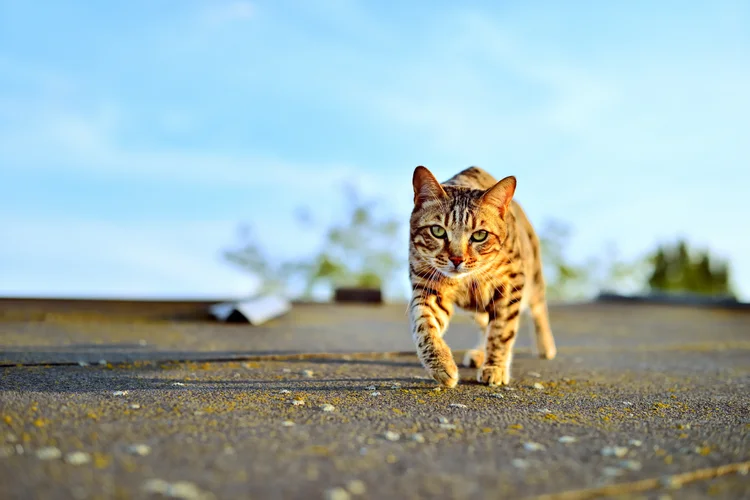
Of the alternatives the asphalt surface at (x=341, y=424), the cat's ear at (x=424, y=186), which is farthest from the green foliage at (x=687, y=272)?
the cat's ear at (x=424, y=186)

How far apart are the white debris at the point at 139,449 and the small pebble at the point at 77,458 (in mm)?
132

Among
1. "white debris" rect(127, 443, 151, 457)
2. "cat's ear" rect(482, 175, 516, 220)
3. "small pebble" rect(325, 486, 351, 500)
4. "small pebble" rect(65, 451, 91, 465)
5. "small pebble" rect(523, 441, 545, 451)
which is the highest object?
"cat's ear" rect(482, 175, 516, 220)

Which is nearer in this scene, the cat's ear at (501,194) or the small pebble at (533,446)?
the small pebble at (533,446)

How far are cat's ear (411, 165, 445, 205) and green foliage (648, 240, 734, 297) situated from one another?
1434 cm

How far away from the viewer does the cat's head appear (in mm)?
3557

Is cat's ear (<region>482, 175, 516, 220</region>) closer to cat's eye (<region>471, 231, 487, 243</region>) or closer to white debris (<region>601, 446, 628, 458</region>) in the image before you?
cat's eye (<region>471, 231, 487, 243</region>)

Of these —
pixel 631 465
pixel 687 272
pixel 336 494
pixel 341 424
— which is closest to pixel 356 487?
pixel 336 494

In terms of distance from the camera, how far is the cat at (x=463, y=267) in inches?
140

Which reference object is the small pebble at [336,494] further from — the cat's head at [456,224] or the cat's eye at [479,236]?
the cat's eye at [479,236]

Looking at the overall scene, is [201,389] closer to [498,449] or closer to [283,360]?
[283,360]

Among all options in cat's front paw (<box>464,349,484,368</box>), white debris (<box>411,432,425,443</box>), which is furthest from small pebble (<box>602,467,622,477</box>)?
cat's front paw (<box>464,349,484,368</box>)

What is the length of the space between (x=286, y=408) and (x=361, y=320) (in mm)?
5267

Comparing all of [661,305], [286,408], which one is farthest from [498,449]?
[661,305]

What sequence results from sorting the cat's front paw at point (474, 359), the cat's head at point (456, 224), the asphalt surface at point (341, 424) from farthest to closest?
1. the cat's front paw at point (474, 359)
2. the cat's head at point (456, 224)
3. the asphalt surface at point (341, 424)
